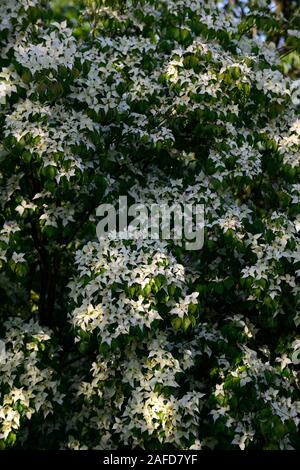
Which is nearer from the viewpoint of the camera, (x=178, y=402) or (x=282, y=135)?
(x=178, y=402)

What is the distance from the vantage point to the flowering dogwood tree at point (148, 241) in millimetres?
4023

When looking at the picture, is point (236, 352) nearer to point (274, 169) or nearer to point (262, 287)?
point (262, 287)

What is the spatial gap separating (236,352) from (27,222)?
1.66 metres

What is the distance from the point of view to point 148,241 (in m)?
Result: 4.17

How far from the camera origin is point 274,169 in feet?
15.4

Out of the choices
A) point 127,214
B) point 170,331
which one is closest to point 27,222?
point 127,214

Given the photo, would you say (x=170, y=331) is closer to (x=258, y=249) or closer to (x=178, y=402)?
(x=178, y=402)

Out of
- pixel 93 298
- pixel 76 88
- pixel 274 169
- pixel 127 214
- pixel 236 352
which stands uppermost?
pixel 76 88

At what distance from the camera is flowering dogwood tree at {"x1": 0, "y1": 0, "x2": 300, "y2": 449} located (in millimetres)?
4023

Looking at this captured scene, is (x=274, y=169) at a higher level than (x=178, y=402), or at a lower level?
higher

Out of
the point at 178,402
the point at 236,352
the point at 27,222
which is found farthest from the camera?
the point at 27,222

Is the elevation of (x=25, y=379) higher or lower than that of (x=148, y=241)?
lower

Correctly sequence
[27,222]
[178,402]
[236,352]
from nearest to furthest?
[178,402], [236,352], [27,222]
